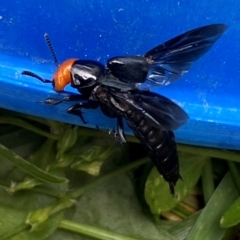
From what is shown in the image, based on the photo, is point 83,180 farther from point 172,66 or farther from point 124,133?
point 172,66

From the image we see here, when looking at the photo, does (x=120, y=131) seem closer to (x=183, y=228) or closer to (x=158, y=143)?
(x=158, y=143)

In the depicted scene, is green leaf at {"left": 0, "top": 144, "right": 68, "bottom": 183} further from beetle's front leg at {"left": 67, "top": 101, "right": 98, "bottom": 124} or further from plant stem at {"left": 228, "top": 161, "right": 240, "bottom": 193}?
plant stem at {"left": 228, "top": 161, "right": 240, "bottom": 193}

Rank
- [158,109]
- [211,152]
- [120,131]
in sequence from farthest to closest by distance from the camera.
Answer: [211,152] → [120,131] → [158,109]

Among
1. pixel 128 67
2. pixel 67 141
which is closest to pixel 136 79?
pixel 128 67

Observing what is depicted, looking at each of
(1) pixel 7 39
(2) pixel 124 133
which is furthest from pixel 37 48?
(2) pixel 124 133

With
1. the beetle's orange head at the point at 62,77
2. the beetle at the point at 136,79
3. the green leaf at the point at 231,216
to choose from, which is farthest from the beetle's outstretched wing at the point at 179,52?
the green leaf at the point at 231,216

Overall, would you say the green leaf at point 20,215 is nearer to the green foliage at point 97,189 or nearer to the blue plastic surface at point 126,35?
the green foliage at point 97,189

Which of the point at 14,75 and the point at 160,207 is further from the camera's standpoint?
the point at 160,207
